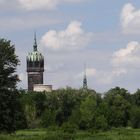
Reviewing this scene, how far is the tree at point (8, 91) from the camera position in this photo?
2461 inches

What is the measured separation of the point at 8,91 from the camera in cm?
6325

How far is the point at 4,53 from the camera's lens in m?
64.4

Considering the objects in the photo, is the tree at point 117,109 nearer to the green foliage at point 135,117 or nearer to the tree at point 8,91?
the green foliage at point 135,117

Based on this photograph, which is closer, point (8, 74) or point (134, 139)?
point (134, 139)

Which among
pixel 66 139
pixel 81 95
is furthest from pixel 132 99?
pixel 66 139

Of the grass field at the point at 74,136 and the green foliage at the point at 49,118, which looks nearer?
the grass field at the point at 74,136

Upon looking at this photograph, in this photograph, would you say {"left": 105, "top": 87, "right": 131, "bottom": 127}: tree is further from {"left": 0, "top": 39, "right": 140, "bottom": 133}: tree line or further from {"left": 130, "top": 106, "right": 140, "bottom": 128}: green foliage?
{"left": 130, "top": 106, "right": 140, "bottom": 128}: green foliage

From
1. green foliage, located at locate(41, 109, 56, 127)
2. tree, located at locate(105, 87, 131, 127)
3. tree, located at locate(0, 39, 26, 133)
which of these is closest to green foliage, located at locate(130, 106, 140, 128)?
tree, located at locate(105, 87, 131, 127)

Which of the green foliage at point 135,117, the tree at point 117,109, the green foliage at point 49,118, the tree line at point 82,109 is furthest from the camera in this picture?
the tree at point 117,109

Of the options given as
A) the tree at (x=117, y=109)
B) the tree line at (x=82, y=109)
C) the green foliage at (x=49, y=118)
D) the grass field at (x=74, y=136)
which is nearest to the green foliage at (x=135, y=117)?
the tree line at (x=82, y=109)

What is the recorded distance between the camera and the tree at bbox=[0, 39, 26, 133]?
62500mm

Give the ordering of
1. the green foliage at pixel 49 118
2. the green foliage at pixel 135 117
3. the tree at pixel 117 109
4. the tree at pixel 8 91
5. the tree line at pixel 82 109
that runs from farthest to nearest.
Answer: the tree at pixel 117 109 < the green foliage at pixel 135 117 < the green foliage at pixel 49 118 < the tree line at pixel 82 109 < the tree at pixel 8 91

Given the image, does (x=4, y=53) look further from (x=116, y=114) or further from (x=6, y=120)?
(x=116, y=114)

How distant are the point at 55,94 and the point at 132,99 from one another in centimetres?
2053
